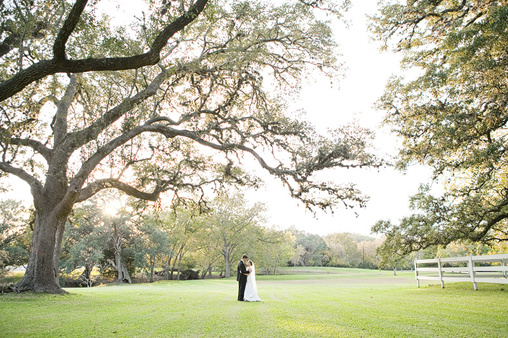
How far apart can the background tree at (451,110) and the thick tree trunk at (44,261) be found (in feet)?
50.4

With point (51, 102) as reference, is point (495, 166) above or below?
below

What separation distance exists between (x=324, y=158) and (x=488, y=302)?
740cm

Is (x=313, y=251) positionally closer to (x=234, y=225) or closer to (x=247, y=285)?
(x=234, y=225)

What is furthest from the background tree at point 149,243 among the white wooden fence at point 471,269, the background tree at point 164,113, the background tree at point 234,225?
the white wooden fence at point 471,269

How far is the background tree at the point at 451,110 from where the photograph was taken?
1082cm

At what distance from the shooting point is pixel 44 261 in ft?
42.2

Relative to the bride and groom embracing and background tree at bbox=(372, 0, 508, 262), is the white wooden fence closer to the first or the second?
background tree at bbox=(372, 0, 508, 262)

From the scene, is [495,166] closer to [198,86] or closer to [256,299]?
[256,299]

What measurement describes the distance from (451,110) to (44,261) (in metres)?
18.1

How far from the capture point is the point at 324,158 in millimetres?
11781

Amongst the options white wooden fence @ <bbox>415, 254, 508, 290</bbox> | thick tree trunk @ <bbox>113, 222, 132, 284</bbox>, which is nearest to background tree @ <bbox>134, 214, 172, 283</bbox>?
thick tree trunk @ <bbox>113, 222, 132, 284</bbox>

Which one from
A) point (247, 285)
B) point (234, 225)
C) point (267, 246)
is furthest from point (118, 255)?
point (247, 285)

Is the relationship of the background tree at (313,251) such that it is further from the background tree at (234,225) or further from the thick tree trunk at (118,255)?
the thick tree trunk at (118,255)

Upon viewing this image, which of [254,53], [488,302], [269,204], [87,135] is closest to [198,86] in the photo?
[254,53]
